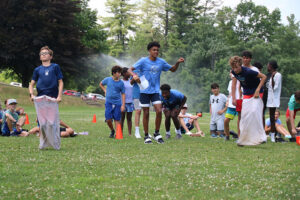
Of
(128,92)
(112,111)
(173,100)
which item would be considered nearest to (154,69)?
(173,100)

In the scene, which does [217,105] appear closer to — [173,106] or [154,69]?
[173,106]

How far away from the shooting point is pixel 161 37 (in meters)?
69.0

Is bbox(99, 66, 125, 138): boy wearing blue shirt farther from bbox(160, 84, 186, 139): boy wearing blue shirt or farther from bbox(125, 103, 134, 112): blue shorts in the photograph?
bbox(160, 84, 186, 139): boy wearing blue shirt

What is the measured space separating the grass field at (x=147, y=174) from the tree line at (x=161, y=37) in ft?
114

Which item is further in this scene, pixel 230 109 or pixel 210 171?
pixel 230 109

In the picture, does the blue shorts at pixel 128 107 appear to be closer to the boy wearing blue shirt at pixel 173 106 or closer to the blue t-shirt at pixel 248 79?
the boy wearing blue shirt at pixel 173 106

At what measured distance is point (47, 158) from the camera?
7109 millimetres

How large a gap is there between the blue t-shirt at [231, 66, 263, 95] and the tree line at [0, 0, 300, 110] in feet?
111

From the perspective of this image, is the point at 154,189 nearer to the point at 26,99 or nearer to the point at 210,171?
the point at 210,171

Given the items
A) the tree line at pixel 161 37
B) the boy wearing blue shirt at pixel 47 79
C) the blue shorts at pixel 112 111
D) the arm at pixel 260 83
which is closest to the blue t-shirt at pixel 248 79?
the arm at pixel 260 83

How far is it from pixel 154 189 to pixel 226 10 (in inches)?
2729

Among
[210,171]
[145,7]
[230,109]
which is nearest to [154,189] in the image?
[210,171]

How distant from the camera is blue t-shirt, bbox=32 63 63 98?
861 centimetres

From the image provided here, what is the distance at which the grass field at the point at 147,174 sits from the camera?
4629 millimetres
